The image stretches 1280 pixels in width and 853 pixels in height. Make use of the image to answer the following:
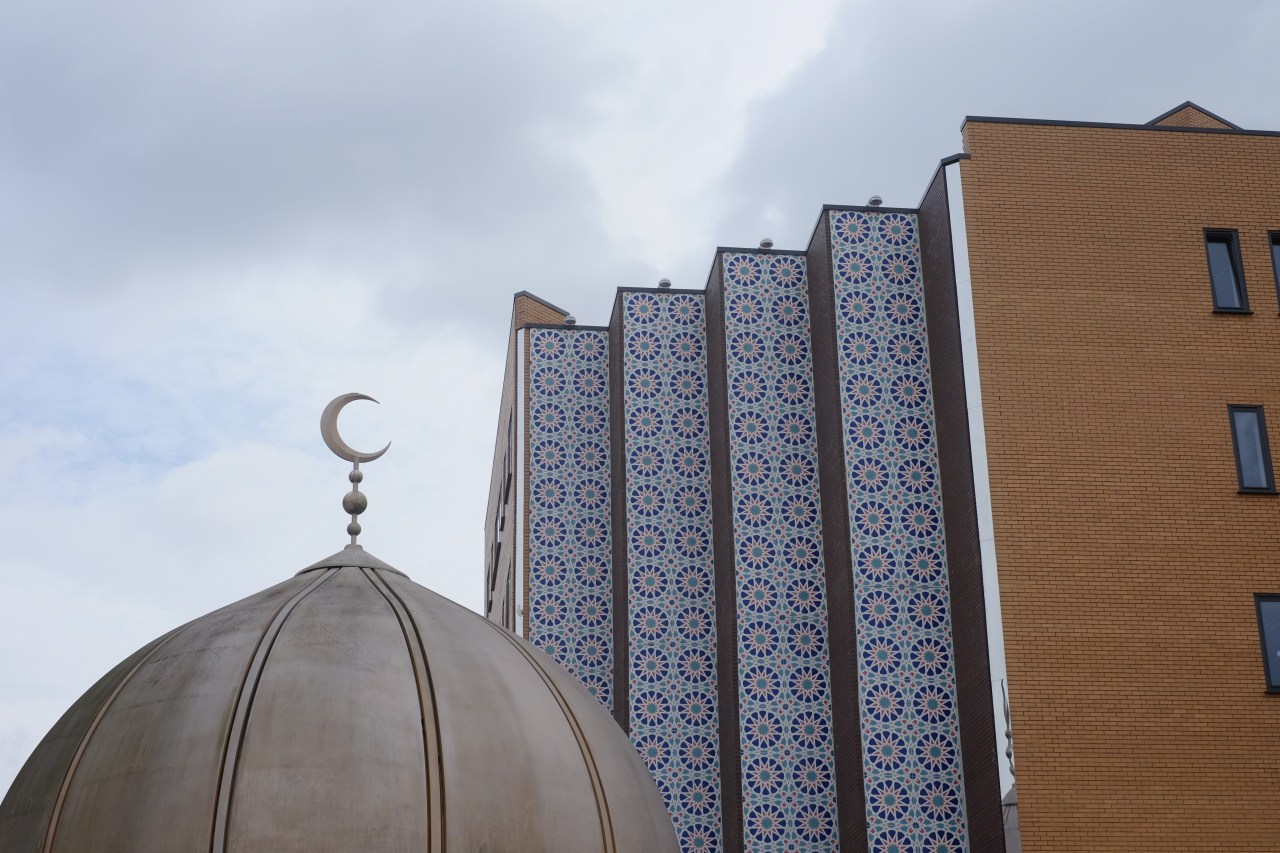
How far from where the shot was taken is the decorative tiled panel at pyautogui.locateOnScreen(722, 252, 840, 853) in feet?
55.4

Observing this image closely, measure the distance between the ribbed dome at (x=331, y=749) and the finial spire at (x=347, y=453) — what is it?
3.90ft

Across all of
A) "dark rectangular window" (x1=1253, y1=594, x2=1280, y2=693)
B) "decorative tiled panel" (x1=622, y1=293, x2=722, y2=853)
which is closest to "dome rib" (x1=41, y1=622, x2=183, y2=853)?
"decorative tiled panel" (x1=622, y1=293, x2=722, y2=853)

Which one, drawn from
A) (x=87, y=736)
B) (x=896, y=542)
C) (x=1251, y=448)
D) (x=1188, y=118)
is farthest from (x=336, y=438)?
(x=1188, y=118)

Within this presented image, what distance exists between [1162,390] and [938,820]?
475cm

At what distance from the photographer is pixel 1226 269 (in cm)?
1766

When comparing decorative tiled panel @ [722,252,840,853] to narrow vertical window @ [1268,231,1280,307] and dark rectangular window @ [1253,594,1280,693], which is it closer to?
dark rectangular window @ [1253,594,1280,693]

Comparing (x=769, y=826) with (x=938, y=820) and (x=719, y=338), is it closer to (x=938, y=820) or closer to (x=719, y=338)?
(x=938, y=820)

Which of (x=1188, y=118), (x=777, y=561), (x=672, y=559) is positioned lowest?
(x=777, y=561)

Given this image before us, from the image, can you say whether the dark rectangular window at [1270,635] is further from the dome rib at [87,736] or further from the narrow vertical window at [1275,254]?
the dome rib at [87,736]

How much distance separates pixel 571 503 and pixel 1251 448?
7.14 meters

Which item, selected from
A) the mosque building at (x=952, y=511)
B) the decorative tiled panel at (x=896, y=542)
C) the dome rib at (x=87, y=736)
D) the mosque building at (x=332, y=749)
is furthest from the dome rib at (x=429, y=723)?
the decorative tiled panel at (x=896, y=542)

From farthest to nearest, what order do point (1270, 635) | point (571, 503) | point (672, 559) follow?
point (571, 503) → point (672, 559) → point (1270, 635)

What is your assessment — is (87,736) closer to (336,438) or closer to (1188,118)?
(336,438)

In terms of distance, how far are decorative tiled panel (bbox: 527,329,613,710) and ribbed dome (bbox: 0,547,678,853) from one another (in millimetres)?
9556
